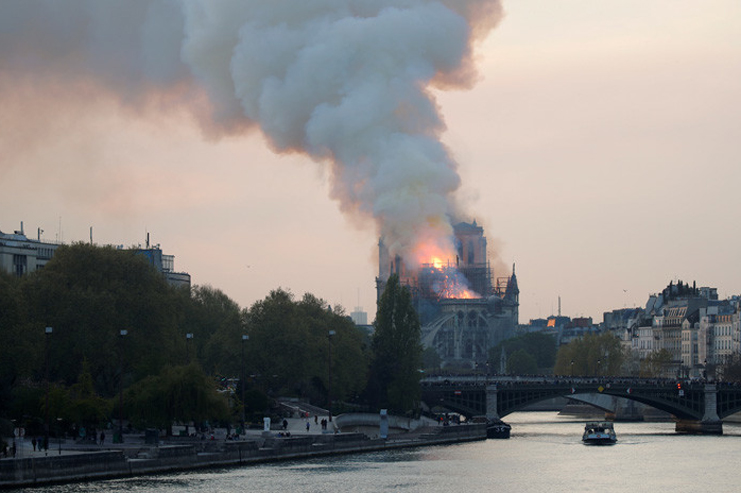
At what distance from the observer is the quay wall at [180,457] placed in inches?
2613

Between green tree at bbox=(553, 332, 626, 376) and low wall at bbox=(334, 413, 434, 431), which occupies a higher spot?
green tree at bbox=(553, 332, 626, 376)

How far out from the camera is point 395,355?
119125 mm

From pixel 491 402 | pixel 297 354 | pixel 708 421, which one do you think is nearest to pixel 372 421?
pixel 297 354

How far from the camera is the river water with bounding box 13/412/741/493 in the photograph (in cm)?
7325

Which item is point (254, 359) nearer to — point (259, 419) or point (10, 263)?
point (259, 419)

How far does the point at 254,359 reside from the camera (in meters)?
114

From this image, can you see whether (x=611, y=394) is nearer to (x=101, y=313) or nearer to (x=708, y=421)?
(x=708, y=421)

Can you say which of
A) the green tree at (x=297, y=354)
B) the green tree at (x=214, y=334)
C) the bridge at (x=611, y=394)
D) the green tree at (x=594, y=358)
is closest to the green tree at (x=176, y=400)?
the green tree at (x=214, y=334)

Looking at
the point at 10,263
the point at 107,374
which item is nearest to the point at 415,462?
the point at 107,374

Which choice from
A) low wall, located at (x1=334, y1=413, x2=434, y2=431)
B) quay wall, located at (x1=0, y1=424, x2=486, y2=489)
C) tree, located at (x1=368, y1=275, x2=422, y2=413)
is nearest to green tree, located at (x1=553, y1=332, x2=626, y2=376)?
tree, located at (x1=368, y1=275, x2=422, y2=413)

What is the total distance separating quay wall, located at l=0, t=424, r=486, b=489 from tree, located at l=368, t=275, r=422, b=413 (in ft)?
31.6

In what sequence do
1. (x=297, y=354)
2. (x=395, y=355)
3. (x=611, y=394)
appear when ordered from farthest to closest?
(x=611, y=394)
(x=395, y=355)
(x=297, y=354)

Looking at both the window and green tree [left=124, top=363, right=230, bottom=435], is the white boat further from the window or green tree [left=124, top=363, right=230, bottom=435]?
the window

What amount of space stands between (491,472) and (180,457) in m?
16.7
